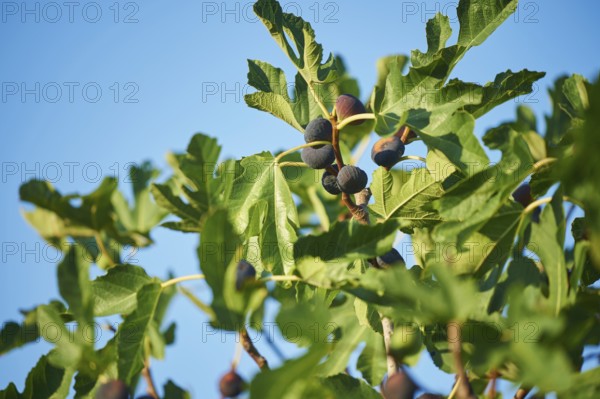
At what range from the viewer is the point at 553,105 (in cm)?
328

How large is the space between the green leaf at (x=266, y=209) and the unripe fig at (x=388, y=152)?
0.41 meters

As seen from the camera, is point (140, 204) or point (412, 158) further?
point (140, 204)

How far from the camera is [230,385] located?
6.42 ft

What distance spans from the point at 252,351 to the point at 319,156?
857mm

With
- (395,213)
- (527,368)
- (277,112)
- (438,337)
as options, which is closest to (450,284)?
(527,368)

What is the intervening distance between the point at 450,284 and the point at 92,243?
1.60 metres

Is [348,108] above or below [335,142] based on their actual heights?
above

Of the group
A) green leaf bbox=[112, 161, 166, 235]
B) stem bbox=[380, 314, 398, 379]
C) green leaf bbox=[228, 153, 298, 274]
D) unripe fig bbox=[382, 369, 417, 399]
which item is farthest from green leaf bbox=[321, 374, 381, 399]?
green leaf bbox=[112, 161, 166, 235]

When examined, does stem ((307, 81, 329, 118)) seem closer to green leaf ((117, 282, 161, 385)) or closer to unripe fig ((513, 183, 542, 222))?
unripe fig ((513, 183, 542, 222))

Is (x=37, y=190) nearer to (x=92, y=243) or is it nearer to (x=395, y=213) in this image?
(x=92, y=243)

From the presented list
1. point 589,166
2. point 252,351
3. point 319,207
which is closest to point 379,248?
point 252,351

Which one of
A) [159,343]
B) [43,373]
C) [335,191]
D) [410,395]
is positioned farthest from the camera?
[335,191]

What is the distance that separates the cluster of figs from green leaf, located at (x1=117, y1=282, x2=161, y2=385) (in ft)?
2.92

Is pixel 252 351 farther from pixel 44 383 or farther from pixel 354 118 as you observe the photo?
pixel 354 118
